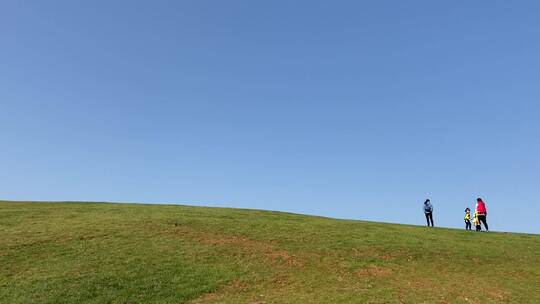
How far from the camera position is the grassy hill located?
2077cm

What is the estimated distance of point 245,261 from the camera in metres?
24.9

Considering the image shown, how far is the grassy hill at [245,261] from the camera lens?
2077cm

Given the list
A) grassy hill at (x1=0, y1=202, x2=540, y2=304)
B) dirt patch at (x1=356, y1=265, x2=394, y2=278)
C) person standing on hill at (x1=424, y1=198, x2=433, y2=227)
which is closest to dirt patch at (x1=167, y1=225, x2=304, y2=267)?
grassy hill at (x1=0, y1=202, x2=540, y2=304)

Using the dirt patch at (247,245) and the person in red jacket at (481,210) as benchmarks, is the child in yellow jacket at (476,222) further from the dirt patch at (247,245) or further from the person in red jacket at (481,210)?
the dirt patch at (247,245)

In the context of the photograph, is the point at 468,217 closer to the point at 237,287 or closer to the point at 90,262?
the point at 237,287

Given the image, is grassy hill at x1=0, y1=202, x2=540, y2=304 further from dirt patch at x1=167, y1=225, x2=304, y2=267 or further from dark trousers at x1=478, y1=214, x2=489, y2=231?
dark trousers at x1=478, y1=214, x2=489, y2=231

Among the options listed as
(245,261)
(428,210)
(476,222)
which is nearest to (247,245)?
(245,261)

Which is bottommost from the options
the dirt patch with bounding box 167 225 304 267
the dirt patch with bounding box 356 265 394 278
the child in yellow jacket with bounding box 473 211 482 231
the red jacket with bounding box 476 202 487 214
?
the dirt patch with bounding box 356 265 394 278

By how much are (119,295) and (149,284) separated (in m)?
1.54

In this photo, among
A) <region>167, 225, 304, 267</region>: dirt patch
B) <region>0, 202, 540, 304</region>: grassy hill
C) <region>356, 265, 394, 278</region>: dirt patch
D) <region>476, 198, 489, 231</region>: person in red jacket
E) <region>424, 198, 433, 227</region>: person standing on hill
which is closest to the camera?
<region>0, 202, 540, 304</region>: grassy hill

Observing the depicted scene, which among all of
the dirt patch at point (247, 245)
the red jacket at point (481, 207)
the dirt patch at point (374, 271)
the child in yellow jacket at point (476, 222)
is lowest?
the dirt patch at point (374, 271)

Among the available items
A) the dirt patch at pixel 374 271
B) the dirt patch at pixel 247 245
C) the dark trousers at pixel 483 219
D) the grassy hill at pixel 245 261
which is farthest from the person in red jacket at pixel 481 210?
the dirt patch at pixel 247 245

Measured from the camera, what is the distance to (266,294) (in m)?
20.6

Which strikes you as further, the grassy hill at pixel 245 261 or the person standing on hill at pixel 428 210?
the person standing on hill at pixel 428 210
